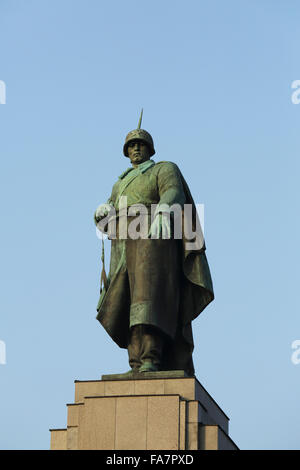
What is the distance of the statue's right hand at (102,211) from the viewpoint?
58.9 ft

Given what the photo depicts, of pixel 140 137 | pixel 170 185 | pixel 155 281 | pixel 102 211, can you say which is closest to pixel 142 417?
pixel 155 281

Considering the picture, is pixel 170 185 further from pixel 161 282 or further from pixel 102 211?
pixel 161 282

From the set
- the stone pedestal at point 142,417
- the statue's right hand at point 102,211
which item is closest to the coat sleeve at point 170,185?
the statue's right hand at point 102,211

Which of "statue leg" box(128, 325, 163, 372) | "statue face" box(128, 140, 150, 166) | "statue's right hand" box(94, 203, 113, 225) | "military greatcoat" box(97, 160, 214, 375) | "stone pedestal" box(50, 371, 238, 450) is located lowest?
"stone pedestal" box(50, 371, 238, 450)

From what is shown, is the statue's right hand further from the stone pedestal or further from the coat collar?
the stone pedestal

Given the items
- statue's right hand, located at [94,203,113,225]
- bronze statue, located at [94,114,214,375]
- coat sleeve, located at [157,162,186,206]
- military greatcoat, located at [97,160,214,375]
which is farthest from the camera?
statue's right hand, located at [94,203,113,225]

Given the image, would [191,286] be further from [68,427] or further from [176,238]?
[68,427]

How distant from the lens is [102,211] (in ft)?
59.1

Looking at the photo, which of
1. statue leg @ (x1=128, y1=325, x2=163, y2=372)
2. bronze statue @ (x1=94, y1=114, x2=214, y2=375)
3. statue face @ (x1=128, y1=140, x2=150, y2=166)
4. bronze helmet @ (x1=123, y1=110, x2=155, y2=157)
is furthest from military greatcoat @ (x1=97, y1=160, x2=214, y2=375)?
bronze helmet @ (x1=123, y1=110, x2=155, y2=157)

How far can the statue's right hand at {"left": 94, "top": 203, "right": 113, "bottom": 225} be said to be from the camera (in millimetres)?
17953

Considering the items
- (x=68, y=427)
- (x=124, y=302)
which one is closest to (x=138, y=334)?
(x=124, y=302)

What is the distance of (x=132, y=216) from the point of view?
58.0 feet

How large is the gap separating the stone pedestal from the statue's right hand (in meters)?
2.89

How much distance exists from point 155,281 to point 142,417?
7.71 ft
